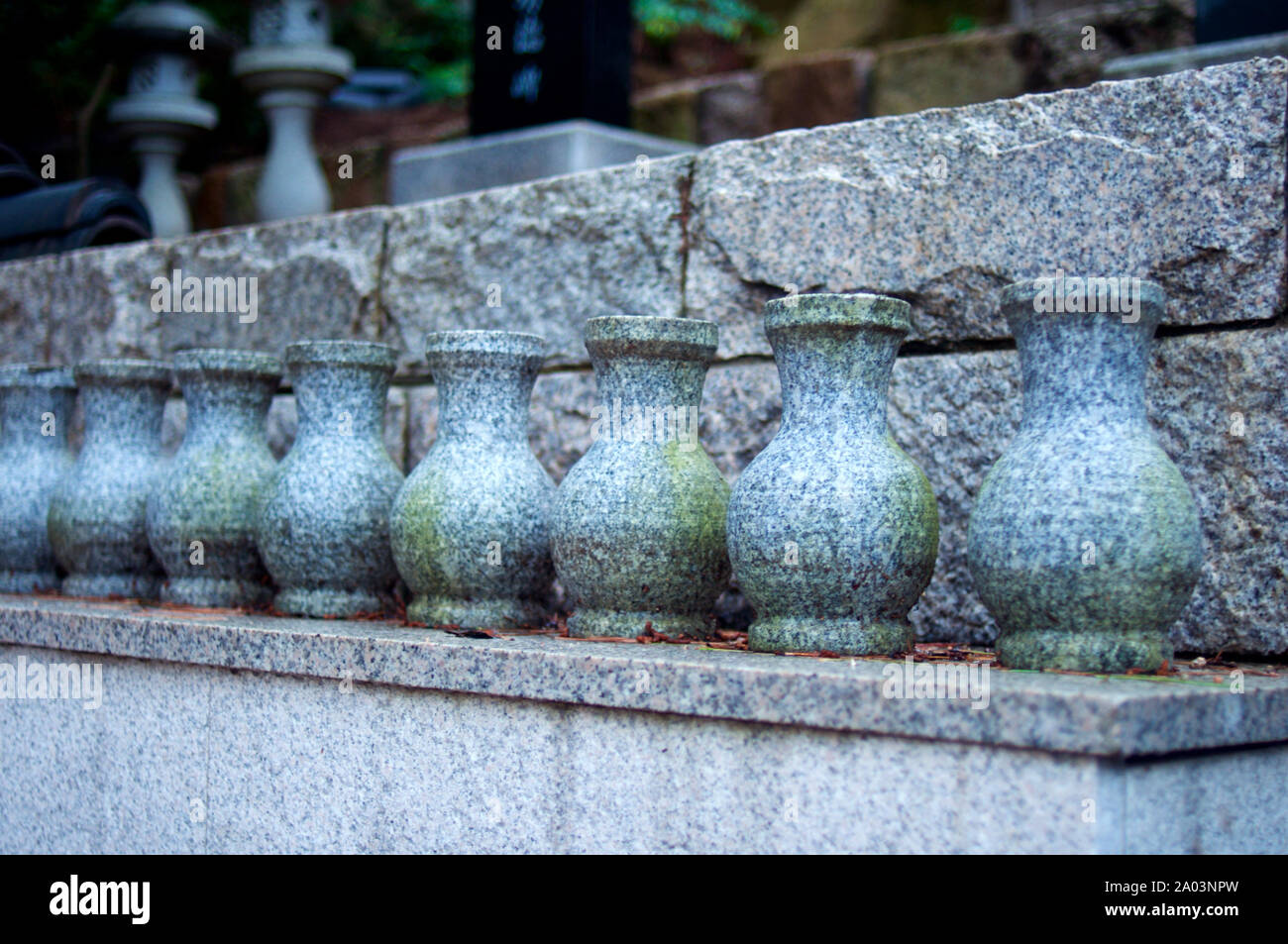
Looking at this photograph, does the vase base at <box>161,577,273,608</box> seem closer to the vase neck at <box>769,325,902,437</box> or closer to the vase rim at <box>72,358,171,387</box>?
the vase rim at <box>72,358,171,387</box>

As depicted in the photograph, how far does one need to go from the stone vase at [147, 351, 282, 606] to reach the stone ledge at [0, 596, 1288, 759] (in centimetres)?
45

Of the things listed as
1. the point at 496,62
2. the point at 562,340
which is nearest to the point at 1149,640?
the point at 562,340

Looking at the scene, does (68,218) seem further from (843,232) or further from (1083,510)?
(1083,510)

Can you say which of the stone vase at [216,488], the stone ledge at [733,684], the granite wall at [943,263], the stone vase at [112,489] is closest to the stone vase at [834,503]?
the stone ledge at [733,684]

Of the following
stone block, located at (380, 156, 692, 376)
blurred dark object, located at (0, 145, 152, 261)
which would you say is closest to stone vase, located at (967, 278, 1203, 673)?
stone block, located at (380, 156, 692, 376)

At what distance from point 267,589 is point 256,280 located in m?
1.17

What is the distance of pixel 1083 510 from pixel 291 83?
4594 millimetres

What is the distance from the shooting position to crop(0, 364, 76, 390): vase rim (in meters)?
3.82

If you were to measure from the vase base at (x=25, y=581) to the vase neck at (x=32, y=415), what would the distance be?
357 millimetres

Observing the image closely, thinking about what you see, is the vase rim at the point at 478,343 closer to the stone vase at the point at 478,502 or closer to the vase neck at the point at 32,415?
the stone vase at the point at 478,502

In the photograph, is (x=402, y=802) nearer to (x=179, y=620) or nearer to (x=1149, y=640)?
(x=179, y=620)

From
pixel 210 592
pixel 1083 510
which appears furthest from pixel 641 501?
pixel 210 592
